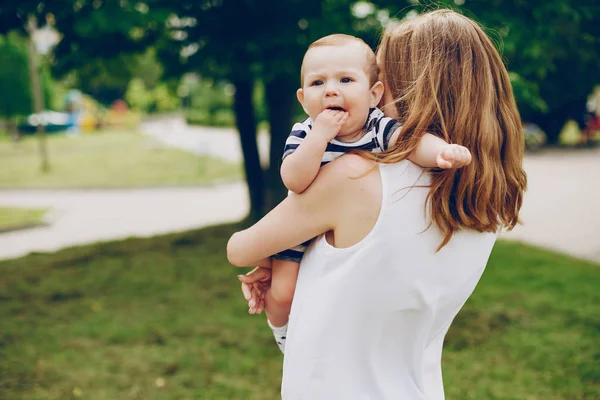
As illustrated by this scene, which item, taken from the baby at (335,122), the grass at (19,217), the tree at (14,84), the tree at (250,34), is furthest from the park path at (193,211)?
the tree at (14,84)

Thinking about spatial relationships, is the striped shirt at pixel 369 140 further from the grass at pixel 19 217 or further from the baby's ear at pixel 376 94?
the grass at pixel 19 217

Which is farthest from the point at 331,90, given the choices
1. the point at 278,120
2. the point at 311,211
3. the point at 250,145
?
the point at 250,145

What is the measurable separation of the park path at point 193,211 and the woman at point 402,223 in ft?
25.3

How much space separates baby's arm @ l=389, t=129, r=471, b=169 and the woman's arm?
133 millimetres

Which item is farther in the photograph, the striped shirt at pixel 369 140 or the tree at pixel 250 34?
the tree at pixel 250 34

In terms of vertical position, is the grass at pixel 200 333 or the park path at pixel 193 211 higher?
the grass at pixel 200 333

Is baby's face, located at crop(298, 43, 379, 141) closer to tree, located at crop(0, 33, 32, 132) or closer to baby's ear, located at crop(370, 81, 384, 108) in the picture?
baby's ear, located at crop(370, 81, 384, 108)

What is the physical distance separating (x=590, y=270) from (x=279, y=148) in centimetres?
402

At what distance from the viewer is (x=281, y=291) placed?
5.44 feet

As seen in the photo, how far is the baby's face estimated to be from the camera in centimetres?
150

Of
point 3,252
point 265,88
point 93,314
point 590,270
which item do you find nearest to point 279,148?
point 265,88

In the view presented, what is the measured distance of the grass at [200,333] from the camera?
4.26 m

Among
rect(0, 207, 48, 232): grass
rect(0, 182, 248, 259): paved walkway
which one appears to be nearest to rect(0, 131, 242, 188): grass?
rect(0, 182, 248, 259): paved walkway

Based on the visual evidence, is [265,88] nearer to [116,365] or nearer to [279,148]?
[279,148]
